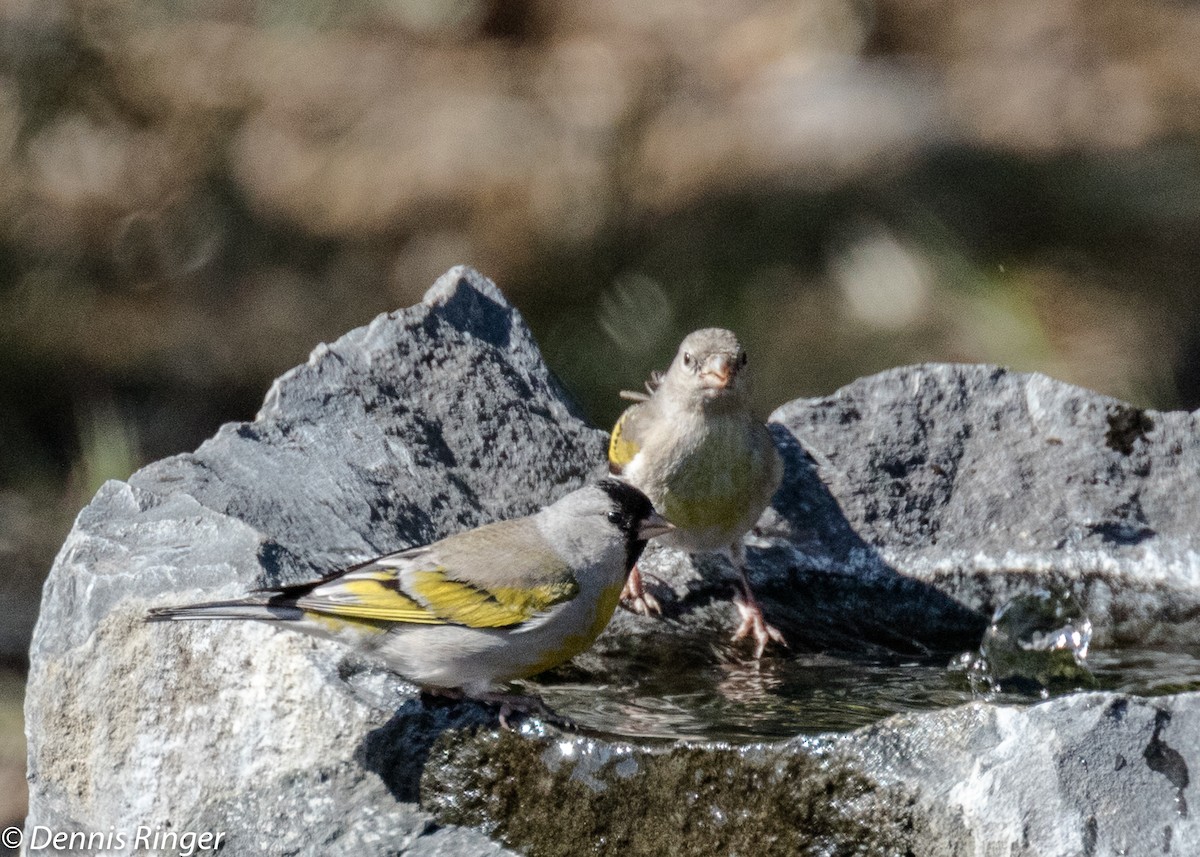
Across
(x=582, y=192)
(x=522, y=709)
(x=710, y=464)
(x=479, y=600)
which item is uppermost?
(x=582, y=192)

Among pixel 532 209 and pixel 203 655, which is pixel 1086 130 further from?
pixel 203 655

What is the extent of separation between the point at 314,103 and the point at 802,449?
15.8ft

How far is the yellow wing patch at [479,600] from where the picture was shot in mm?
A: 3420

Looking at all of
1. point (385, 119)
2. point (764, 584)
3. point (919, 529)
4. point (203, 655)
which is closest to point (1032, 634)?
point (919, 529)

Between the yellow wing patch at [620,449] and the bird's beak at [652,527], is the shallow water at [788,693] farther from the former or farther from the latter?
A: the yellow wing patch at [620,449]

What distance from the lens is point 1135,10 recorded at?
9.14 meters

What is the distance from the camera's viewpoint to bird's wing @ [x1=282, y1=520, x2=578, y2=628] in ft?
10.9

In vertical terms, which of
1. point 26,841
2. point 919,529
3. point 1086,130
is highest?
point 1086,130

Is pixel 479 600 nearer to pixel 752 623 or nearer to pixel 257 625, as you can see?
pixel 257 625

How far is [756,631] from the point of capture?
4441mm

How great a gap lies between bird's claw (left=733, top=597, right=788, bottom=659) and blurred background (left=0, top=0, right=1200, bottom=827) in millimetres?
3527

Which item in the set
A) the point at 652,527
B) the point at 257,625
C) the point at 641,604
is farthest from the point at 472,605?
the point at 641,604

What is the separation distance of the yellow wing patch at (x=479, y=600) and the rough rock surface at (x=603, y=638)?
21cm

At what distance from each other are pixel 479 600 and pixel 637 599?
1173 mm
